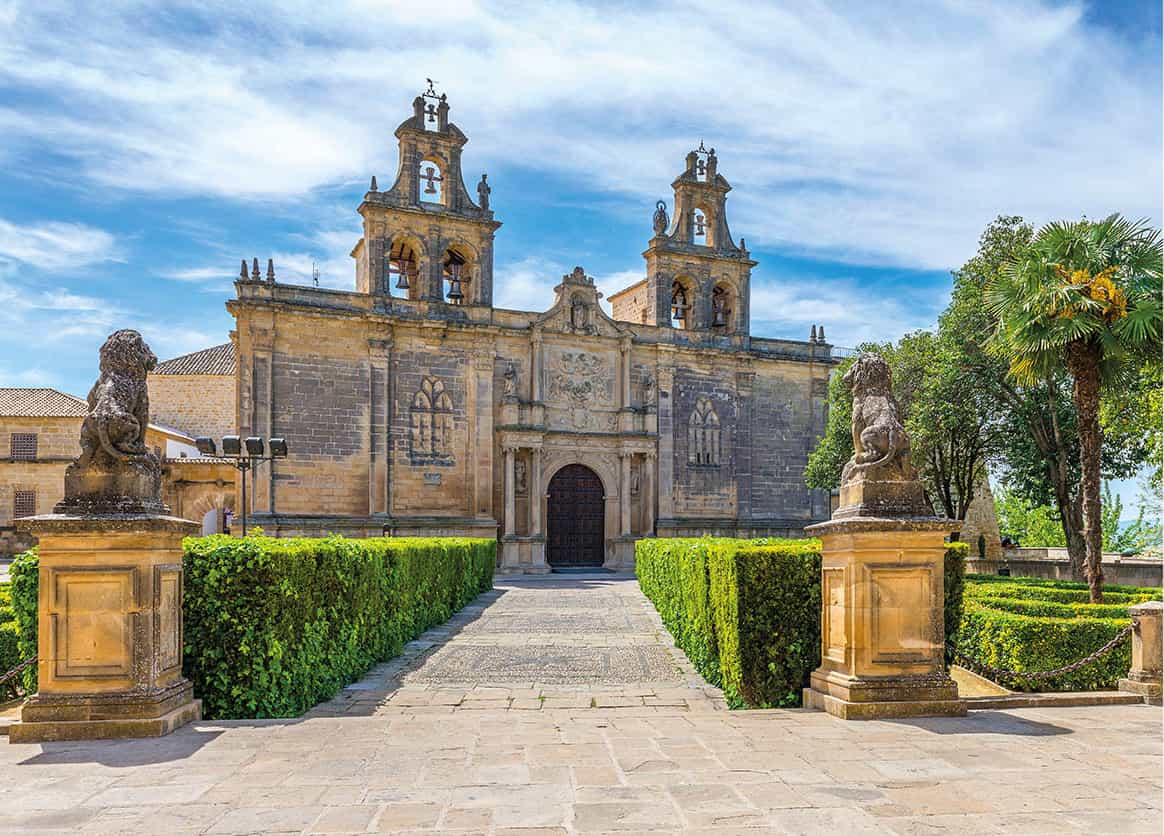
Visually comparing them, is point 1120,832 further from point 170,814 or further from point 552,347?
point 552,347

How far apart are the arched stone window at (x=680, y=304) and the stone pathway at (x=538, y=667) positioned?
639 inches

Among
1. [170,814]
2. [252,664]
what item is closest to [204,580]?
[252,664]

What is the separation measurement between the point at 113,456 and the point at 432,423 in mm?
20758

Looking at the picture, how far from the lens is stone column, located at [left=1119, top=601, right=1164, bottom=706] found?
7.79 m

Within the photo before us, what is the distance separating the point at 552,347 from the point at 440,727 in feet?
75.5

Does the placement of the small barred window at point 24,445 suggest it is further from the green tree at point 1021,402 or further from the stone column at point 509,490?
the green tree at point 1021,402

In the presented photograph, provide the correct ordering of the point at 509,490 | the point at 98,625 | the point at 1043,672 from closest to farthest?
1. the point at 98,625
2. the point at 1043,672
3. the point at 509,490

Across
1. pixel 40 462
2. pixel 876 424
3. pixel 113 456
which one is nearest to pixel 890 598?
pixel 876 424

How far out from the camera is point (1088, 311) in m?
13.3

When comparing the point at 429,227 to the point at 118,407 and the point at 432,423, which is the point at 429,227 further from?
the point at 118,407

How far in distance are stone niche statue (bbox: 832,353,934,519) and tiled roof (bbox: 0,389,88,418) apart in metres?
36.8

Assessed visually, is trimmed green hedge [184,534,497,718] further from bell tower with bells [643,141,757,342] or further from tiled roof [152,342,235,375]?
tiled roof [152,342,235,375]

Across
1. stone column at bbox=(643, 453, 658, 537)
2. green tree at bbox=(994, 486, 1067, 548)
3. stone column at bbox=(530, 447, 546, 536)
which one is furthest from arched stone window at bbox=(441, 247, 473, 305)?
green tree at bbox=(994, 486, 1067, 548)

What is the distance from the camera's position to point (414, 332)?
2734 centimetres
